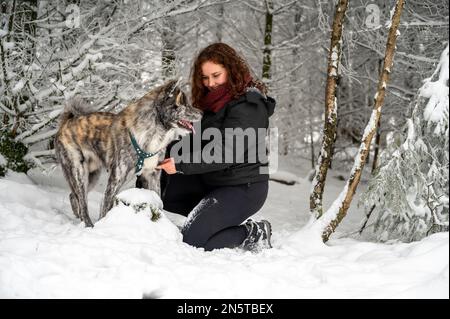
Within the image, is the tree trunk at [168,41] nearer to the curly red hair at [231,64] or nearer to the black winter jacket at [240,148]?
the curly red hair at [231,64]

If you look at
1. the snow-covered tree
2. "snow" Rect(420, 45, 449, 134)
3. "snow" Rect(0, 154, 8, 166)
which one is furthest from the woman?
"snow" Rect(0, 154, 8, 166)

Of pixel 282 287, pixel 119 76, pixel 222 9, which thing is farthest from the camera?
pixel 222 9

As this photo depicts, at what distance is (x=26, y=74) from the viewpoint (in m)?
4.89

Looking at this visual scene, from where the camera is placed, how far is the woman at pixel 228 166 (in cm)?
358

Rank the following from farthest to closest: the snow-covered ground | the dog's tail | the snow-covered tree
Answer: the dog's tail < the snow-covered tree < the snow-covered ground

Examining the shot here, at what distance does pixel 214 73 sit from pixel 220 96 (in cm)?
21

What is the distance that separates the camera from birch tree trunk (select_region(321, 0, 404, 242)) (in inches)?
153

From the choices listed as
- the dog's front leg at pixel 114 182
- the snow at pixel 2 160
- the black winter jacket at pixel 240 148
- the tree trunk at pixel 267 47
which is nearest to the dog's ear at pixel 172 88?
the black winter jacket at pixel 240 148

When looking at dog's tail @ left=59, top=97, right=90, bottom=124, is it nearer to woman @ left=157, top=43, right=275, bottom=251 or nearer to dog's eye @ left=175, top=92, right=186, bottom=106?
dog's eye @ left=175, top=92, right=186, bottom=106

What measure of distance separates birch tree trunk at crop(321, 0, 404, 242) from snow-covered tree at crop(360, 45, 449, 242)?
0.18 metres

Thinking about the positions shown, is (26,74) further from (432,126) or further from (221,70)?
(432,126)

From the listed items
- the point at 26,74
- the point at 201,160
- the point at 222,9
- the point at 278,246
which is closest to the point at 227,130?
the point at 201,160

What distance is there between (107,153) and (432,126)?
2924 millimetres

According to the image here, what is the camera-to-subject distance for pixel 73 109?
4527 mm
